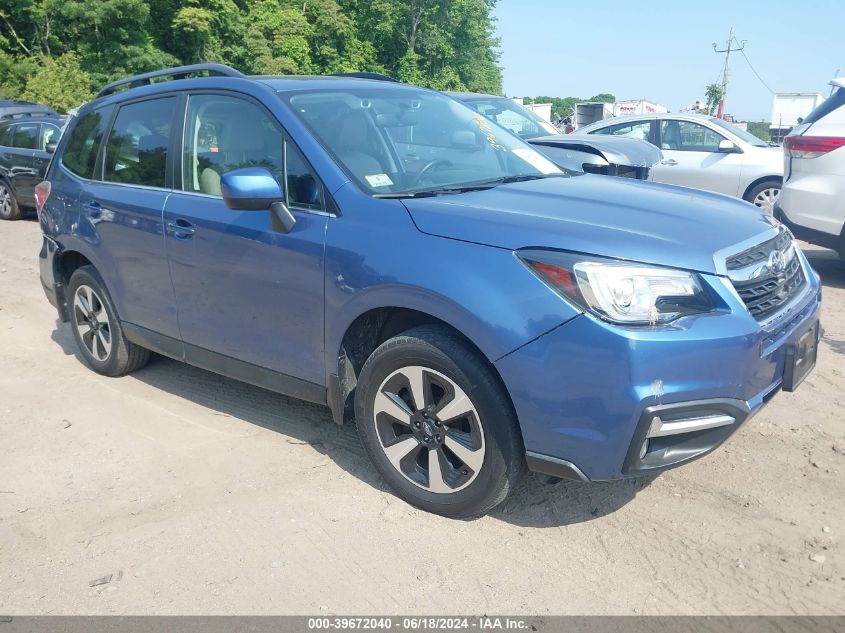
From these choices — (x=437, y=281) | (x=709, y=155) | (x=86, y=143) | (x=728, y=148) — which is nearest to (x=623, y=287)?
(x=437, y=281)

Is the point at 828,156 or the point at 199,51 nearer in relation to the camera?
the point at 828,156

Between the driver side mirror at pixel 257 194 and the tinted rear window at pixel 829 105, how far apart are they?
5638 mm

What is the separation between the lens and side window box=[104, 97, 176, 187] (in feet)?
14.3

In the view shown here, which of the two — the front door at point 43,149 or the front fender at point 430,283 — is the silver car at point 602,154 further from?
the front door at point 43,149

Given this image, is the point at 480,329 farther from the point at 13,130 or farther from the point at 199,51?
the point at 199,51

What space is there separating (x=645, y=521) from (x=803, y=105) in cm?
4508

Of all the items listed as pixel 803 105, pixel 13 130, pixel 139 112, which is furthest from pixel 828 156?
pixel 803 105

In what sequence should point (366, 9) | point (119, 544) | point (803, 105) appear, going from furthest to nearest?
1. point (366, 9)
2. point (803, 105)
3. point (119, 544)

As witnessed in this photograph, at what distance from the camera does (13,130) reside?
12.9 meters

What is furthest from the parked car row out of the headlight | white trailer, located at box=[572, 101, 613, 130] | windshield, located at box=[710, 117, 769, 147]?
white trailer, located at box=[572, 101, 613, 130]

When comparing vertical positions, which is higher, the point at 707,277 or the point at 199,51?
the point at 199,51

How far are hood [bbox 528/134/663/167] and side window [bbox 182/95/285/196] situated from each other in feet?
12.9

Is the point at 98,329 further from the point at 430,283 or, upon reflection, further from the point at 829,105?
the point at 829,105

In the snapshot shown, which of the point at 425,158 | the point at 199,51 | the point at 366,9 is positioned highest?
the point at 366,9
